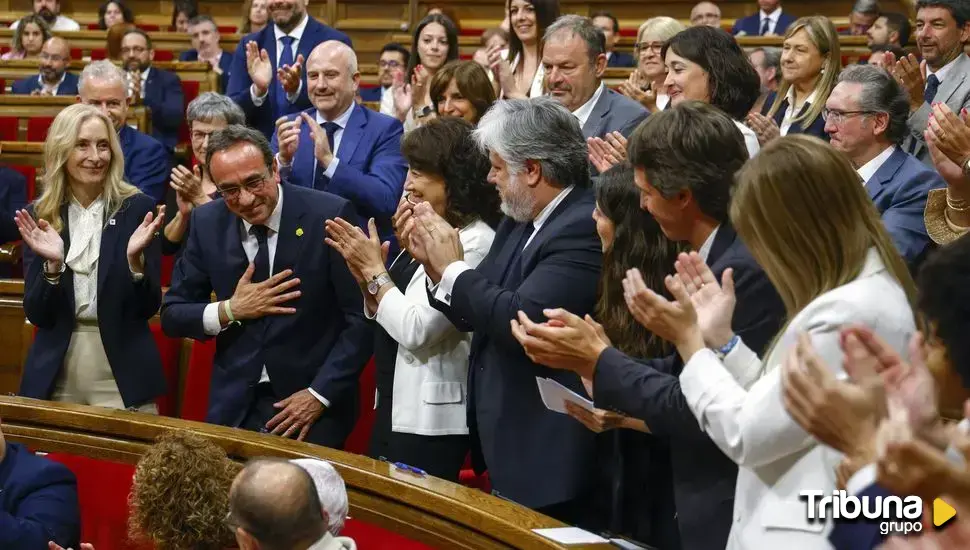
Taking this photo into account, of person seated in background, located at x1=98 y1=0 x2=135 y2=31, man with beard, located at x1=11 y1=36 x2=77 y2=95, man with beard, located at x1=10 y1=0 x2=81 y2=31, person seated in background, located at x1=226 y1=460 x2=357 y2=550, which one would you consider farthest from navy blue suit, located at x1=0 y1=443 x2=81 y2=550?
man with beard, located at x1=10 y1=0 x2=81 y2=31

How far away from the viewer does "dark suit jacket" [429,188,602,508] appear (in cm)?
241

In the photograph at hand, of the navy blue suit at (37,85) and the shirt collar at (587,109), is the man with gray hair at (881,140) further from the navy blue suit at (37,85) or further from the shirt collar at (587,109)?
the navy blue suit at (37,85)

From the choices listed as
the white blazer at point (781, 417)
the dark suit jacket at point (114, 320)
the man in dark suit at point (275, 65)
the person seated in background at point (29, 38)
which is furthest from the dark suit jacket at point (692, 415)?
the person seated in background at point (29, 38)

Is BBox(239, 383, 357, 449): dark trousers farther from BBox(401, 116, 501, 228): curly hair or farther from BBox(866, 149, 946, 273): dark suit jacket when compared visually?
BBox(866, 149, 946, 273): dark suit jacket

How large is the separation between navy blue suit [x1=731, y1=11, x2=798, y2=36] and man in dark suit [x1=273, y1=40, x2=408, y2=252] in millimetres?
3837

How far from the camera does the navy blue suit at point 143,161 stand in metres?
4.79

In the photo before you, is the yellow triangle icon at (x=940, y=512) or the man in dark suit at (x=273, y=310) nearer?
the yellow triangle icon at (x=940, y=512)

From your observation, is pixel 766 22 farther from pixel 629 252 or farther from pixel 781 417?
pixel 781 417

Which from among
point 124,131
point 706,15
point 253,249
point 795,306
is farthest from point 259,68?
point 795,306

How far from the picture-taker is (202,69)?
264 inches

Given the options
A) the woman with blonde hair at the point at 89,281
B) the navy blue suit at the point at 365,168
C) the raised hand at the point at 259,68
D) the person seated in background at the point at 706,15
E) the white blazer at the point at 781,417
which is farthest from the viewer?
the person seated in background at the point at 706,15

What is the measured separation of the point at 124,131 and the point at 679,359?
3.20 metres

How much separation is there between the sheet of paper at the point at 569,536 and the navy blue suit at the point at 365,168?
1866 mm

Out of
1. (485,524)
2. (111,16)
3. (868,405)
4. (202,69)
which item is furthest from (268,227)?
(111,16)
